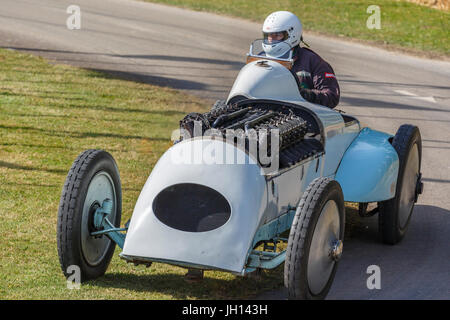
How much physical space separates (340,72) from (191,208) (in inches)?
465

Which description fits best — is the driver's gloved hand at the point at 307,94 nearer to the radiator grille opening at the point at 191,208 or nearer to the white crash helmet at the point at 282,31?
the white crash helmet at the point at 282,31

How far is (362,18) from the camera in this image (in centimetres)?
2330

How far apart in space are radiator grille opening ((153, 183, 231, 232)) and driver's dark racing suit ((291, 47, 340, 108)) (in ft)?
8.22

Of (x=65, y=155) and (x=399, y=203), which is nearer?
(x=399, y=203)

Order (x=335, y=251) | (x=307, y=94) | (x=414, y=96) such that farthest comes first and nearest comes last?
(x=414, y=96)
(x=307, y=94)
(x=335, y=251)

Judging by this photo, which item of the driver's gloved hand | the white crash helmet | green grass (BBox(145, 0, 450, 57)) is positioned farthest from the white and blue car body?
green grass (BBox(145, 0, 450, 57))

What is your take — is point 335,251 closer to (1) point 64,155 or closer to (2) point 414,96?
(1) point 64,155

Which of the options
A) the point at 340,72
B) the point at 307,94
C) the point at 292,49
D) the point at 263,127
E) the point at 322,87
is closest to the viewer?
the point at 263,127

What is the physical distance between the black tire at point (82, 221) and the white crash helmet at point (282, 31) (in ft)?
8.47

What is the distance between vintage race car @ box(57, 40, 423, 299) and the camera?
17.8ft

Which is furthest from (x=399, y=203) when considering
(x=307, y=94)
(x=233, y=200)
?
(x=233, y=200)

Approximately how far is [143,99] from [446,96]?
6.27m

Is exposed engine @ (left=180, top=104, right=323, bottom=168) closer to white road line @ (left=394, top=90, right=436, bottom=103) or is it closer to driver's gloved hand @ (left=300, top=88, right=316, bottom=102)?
driver's gloved hand @ (left=300, top=88, right=316, bottom=102)
